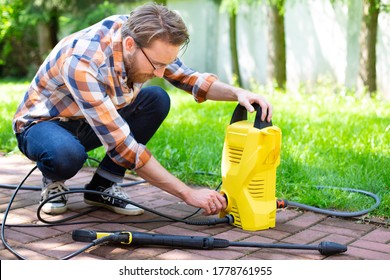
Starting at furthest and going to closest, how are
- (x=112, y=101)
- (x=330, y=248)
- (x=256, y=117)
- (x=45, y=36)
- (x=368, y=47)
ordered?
(x=45, y=36)
(x=368, y=47)
(x=112, y=101)
(x=256, y=117)
(x=330, y=248)

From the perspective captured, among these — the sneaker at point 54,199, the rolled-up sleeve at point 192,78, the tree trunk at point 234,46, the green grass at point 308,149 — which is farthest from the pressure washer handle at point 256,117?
the tree trunk at point 234,46

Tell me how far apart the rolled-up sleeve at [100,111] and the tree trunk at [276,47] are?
6024 millimetres

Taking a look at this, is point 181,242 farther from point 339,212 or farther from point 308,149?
point 308,149

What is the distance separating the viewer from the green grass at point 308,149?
9.89 ft

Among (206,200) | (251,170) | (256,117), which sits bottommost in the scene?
(206,200)

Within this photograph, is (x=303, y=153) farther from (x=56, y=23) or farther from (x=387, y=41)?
(x=56, y=23)

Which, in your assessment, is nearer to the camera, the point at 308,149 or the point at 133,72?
the point at 133,72

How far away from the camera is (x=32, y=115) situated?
2559mm

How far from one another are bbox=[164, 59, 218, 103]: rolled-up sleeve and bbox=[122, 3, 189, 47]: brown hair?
461 millimetres

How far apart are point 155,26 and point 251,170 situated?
707 mm

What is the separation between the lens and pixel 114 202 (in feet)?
8.98

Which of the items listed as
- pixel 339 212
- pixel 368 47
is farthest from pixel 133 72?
pixel 368 47

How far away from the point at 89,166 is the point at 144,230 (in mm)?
1386

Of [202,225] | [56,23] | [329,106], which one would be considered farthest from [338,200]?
[56,23]
